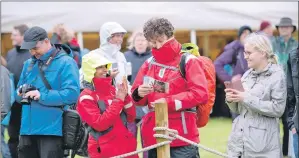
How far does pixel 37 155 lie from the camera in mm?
7738

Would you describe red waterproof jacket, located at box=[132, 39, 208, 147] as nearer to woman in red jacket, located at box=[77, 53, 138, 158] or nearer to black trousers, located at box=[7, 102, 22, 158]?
woman in red jacket, located at box=[77, 53, 138, 158]

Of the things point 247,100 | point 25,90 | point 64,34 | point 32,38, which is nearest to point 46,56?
point 32,38

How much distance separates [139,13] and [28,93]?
35.5 ft

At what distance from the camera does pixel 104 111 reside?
24.0ft

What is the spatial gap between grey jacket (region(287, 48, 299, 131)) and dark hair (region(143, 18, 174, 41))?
2.27m

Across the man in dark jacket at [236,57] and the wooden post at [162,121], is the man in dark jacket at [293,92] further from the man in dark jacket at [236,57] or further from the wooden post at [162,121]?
the man in dark jacket at [236,57]

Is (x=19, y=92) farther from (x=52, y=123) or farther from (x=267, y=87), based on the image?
(x=267, y=87)

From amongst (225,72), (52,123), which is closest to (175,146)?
(52,123)

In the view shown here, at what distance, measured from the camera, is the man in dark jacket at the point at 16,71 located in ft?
34.4

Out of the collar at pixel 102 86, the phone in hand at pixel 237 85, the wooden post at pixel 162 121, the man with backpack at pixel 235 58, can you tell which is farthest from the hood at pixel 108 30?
the man with backpack at pixel 235 58

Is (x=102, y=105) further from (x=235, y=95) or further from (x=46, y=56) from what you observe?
(x=235, y=95)

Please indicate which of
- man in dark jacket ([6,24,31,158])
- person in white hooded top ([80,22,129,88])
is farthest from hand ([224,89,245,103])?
man in dark jacket ([6,24,31,158])

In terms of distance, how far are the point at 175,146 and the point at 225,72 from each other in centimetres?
654

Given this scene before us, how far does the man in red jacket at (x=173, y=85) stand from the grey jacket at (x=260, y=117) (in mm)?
441
